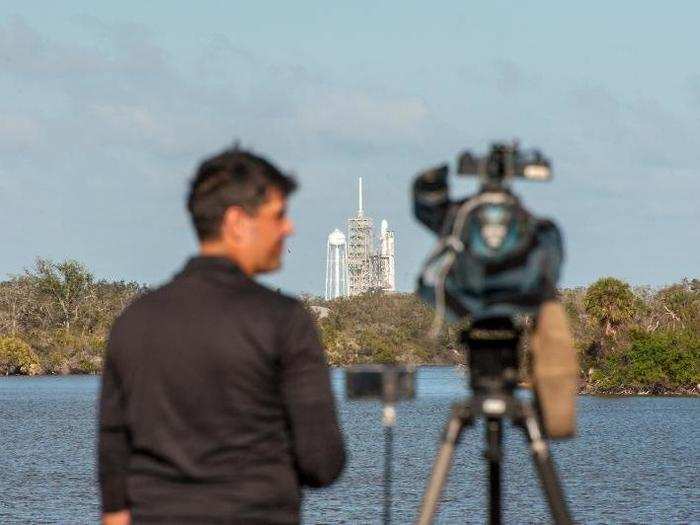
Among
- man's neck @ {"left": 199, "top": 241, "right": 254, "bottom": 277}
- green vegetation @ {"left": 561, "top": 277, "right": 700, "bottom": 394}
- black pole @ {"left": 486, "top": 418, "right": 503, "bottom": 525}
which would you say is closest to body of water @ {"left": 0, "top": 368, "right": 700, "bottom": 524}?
green vegetation @ {"left": 561, "top": 277, "right": 700, "bottom": 394}

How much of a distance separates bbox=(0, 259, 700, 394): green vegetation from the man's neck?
78246mm

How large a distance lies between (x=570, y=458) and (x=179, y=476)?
5457 centimetres

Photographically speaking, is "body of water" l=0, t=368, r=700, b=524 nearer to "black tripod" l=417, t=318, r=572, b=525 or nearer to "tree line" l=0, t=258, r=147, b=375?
"black tripod" l=417, t=318, r=572, b=525

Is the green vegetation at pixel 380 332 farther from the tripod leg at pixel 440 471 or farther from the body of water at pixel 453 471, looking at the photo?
the tripod leg at pixel 440 471

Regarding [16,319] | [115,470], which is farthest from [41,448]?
[16,319]

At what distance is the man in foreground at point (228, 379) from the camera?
4125 mm

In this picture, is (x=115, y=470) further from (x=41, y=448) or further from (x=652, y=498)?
(x=41, y=448)

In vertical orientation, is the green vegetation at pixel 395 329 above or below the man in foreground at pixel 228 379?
above

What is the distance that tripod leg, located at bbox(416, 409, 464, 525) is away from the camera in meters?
4.59

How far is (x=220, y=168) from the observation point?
4254 millimetres

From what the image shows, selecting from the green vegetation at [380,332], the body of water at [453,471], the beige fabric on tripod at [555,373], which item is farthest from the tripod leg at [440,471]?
the green vegetation at [380,332]

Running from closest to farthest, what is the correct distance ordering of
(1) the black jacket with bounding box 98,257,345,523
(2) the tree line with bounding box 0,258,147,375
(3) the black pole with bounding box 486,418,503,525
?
(1) the black jacket with bounding box 98,257,345,523, (3) the black pole with bounding box 486,418,503,525, (2) the tree line with bounding box 0,258,147,375

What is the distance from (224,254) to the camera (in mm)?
4277

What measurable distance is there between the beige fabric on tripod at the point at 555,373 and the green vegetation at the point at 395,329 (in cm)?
7808
